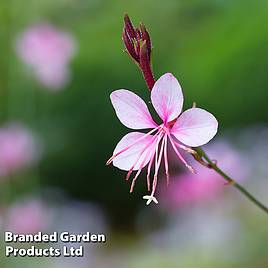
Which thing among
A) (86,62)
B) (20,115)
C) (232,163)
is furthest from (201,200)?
(86,62)

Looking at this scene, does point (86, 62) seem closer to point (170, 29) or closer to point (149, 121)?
point (170, 29)

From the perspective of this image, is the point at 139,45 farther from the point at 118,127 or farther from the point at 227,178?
the point at 118,127

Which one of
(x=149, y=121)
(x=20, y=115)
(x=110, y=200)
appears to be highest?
(x=20, y=115)

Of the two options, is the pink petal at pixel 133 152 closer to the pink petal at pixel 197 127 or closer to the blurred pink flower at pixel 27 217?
the pink petal at pixel 197 127

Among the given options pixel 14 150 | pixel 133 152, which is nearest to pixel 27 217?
pixel 14 150

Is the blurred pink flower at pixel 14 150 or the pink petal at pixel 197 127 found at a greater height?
the blurred pink flower at pixel 14 150

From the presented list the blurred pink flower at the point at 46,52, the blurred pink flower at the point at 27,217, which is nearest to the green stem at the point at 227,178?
the blurred pink flower at the point at 27,217
